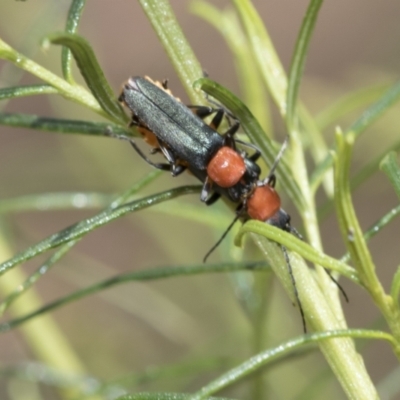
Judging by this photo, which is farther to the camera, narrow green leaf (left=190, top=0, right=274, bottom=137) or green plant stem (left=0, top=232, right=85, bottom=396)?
green plant stem (left=0, top=232, right=85, bottom=396)

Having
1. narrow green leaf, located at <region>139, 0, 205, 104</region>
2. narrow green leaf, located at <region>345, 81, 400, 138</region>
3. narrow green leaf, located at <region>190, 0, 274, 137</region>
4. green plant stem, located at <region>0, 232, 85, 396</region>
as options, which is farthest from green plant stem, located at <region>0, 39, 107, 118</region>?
green plant stem, located at <region>0, 232, 85, 396</region>

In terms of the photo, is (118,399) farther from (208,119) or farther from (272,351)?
(208,119)

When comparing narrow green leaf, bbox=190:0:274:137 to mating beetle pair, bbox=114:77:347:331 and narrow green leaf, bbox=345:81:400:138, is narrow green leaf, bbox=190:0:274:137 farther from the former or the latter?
narrow green leaf, bbox=345:81:400:138

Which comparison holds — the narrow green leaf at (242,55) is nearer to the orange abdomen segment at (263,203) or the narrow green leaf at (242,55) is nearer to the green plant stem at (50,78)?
the orange abdomen segment at (263,203)

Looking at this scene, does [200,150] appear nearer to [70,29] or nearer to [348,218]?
[70,29]

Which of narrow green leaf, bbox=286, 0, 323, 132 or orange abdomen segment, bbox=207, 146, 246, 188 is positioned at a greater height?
narrow green leaf, bbox=286, 0, 323, 132

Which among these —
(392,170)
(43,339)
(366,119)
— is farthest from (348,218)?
(43,339)
